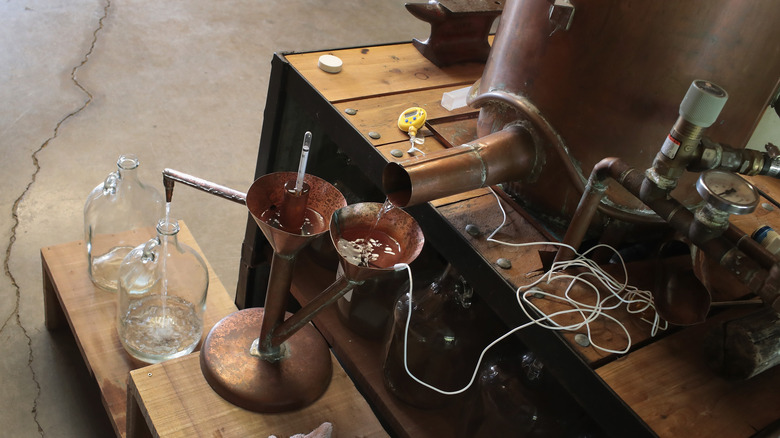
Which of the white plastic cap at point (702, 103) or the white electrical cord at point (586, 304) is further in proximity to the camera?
the white electrical cord at point (586, 304)

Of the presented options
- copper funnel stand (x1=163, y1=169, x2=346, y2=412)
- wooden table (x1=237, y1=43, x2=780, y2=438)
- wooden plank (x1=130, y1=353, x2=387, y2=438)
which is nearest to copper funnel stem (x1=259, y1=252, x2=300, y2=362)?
copper funnel stand (x1=163, y1=169, x2=346, y2=412)

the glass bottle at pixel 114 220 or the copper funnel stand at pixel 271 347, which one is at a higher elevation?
the copper funnel stand at pixel 271 347

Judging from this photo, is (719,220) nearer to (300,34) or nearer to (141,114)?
(141,114)

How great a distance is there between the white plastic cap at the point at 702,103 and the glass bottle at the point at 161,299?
106 cm

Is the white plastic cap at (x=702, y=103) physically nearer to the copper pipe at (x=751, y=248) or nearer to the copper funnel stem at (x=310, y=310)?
the copper pipe at (x=751, y=248)

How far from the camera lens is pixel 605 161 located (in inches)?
39.7

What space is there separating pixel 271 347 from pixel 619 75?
2.38 feet

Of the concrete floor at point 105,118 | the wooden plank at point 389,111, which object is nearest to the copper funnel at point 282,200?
the wooden plank at point 389,111

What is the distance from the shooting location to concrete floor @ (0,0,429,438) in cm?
189

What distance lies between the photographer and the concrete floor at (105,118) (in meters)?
1.89

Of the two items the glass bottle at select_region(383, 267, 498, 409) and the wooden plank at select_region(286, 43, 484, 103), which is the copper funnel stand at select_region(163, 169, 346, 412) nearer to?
the glass bottle at select_region(383, 267, 498, 409)

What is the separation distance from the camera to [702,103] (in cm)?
87

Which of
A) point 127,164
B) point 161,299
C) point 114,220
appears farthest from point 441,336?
point 114,220

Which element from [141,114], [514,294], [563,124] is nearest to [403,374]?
[514,294]
